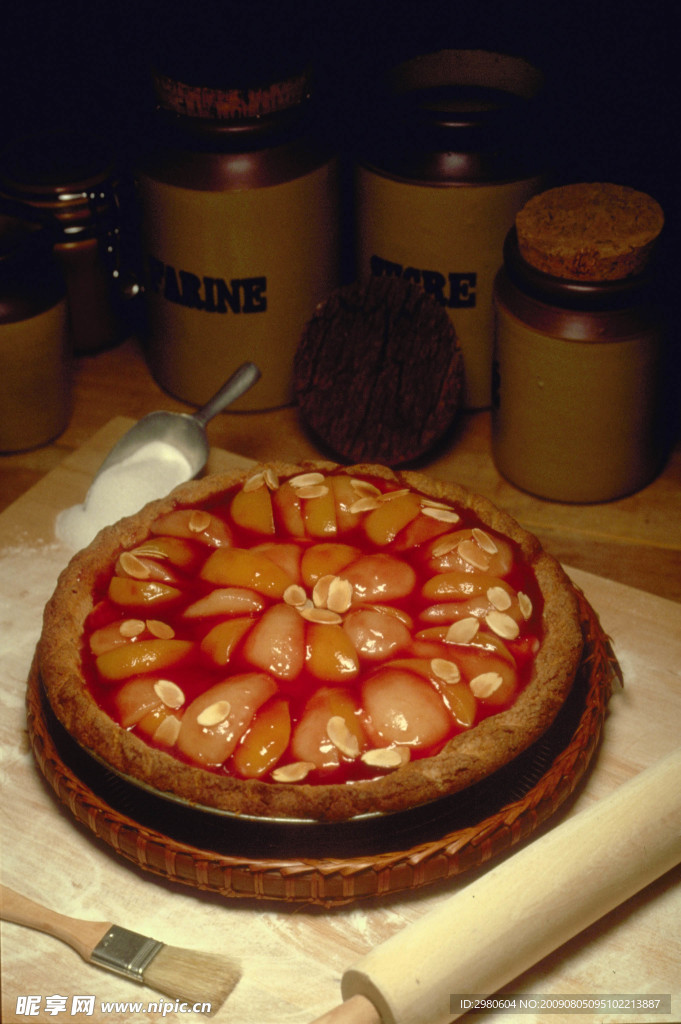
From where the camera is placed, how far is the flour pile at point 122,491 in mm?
2400

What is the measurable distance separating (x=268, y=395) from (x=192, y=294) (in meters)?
0.33

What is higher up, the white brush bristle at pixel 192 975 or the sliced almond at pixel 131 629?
the sliced almond at pixel 131 629

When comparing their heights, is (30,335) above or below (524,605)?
above

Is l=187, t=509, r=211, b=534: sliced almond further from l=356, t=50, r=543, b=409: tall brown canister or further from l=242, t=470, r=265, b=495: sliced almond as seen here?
l=356, t=50, r=543, b=409: tall brown canister

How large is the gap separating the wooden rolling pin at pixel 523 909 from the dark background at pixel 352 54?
1.52 metres

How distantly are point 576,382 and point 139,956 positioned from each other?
139 cm

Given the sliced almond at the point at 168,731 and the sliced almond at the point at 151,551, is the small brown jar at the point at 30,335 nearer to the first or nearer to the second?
the sliced almond at the point at 151,551

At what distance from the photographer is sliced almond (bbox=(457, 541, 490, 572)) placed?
196 cm

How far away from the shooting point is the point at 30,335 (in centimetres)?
256

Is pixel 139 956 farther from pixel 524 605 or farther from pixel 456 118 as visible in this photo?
pixel 456 118

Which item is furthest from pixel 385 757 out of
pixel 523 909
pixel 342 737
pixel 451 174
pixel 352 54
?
pixel 352 54

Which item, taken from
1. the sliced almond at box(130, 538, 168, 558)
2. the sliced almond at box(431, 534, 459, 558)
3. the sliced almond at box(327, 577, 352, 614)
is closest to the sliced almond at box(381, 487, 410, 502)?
the sliced almond at box(431, 534, 459, 558)

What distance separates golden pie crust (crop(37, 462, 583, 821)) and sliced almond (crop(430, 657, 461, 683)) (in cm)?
8

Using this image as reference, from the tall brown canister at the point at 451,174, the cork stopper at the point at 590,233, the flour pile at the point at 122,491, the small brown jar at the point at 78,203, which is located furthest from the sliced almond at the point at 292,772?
the small brown jar at the point at 78,203
